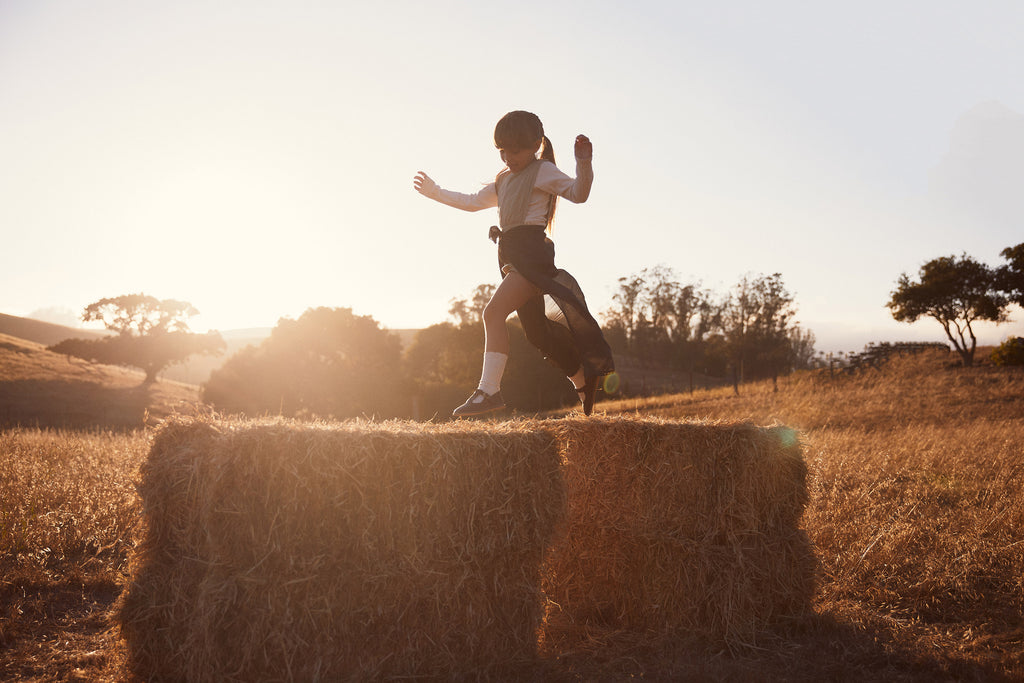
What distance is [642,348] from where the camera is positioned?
6097cm

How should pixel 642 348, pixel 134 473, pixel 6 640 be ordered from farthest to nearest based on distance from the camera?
pixel 642 348 → pixel 6 640 → pixel 134 473

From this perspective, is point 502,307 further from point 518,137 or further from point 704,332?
point 704,332

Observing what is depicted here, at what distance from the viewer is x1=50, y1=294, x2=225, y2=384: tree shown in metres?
46.9

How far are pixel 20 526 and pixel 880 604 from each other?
6.21m

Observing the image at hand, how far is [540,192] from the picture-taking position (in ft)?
14.4

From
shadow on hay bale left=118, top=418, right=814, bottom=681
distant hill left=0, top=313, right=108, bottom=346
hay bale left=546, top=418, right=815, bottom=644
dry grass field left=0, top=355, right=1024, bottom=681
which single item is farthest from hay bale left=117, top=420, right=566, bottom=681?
distant hill left=0, top=313, right=108, bottom=346

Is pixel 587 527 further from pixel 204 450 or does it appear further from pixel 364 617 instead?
pixel 204 450

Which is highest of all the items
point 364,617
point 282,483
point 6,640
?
point 282,483

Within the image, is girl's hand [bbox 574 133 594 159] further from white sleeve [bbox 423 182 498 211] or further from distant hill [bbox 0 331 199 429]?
distant hill [bbox 0 331 199 429]

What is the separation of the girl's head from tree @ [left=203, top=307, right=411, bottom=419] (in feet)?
99.5

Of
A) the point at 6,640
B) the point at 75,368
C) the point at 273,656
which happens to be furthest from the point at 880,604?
the point at 75,368

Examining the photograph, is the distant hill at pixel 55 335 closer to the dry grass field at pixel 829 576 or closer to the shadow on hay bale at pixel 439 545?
the dry grass field at pixel 829 576

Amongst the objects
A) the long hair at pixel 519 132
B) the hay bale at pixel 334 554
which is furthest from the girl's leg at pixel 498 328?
the hay bale at pixel 334 554

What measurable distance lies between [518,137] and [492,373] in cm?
162
